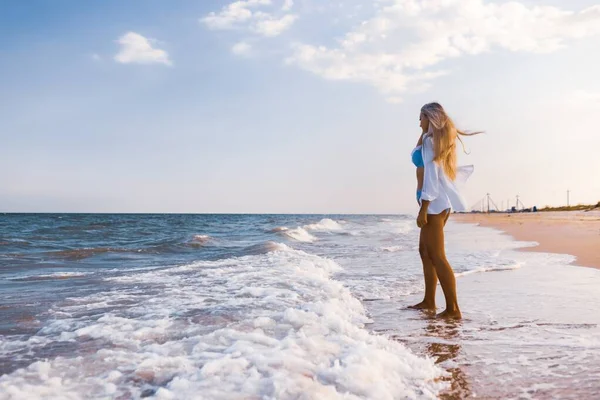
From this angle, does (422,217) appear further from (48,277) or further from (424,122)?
(48,277)

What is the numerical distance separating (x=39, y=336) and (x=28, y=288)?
3.38m

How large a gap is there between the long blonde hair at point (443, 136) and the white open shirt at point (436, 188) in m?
Result: 0.05

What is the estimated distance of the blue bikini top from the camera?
15.5 feet

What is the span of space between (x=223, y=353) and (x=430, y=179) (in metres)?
2.53

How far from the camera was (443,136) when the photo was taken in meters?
4.57

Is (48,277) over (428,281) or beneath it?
beneath

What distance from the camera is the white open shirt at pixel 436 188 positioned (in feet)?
15.1

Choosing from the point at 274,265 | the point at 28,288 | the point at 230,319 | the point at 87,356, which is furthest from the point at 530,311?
the point at 28,288

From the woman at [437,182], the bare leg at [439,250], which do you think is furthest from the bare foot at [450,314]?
the bare leg at [439,250]

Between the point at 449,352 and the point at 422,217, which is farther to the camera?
the point at 422,217

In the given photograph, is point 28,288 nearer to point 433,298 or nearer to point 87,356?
point 87,356

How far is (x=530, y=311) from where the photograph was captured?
456cm

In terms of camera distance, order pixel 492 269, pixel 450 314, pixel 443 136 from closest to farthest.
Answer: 1. pixel 450 314
2. pixel 443 136
3. pixel 492 269

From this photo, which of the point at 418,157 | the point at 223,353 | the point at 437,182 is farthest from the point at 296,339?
the point at 418,157
